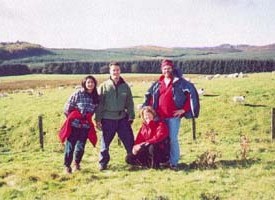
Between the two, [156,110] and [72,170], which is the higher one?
[156,110]

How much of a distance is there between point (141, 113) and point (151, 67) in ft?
335

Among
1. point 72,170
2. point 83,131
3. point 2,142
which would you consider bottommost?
point 2,142

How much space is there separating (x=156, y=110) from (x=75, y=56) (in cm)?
17217

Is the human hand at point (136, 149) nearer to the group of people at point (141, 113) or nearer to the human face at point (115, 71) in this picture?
the group of people at point (141, 113)

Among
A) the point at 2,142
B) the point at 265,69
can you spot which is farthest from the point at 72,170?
the point at 265,69

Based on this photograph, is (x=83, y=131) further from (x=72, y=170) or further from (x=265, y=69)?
(x=265, y=69)

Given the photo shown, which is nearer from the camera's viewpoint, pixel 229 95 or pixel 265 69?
pixel 229 95

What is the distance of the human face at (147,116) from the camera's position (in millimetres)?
12344

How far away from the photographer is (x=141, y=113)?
41.2 ft

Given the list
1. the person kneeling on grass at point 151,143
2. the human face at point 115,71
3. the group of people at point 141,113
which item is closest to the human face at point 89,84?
the group of people at point 141,113

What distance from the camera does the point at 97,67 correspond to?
391ft

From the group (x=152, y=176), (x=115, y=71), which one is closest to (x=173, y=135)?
(x=152, y=176)

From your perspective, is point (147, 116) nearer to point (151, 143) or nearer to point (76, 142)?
point (151, 143)

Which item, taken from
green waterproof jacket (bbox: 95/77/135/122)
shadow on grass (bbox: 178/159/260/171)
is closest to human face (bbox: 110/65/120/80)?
green waterproof jacket (bbox: 95/77/135/122)
